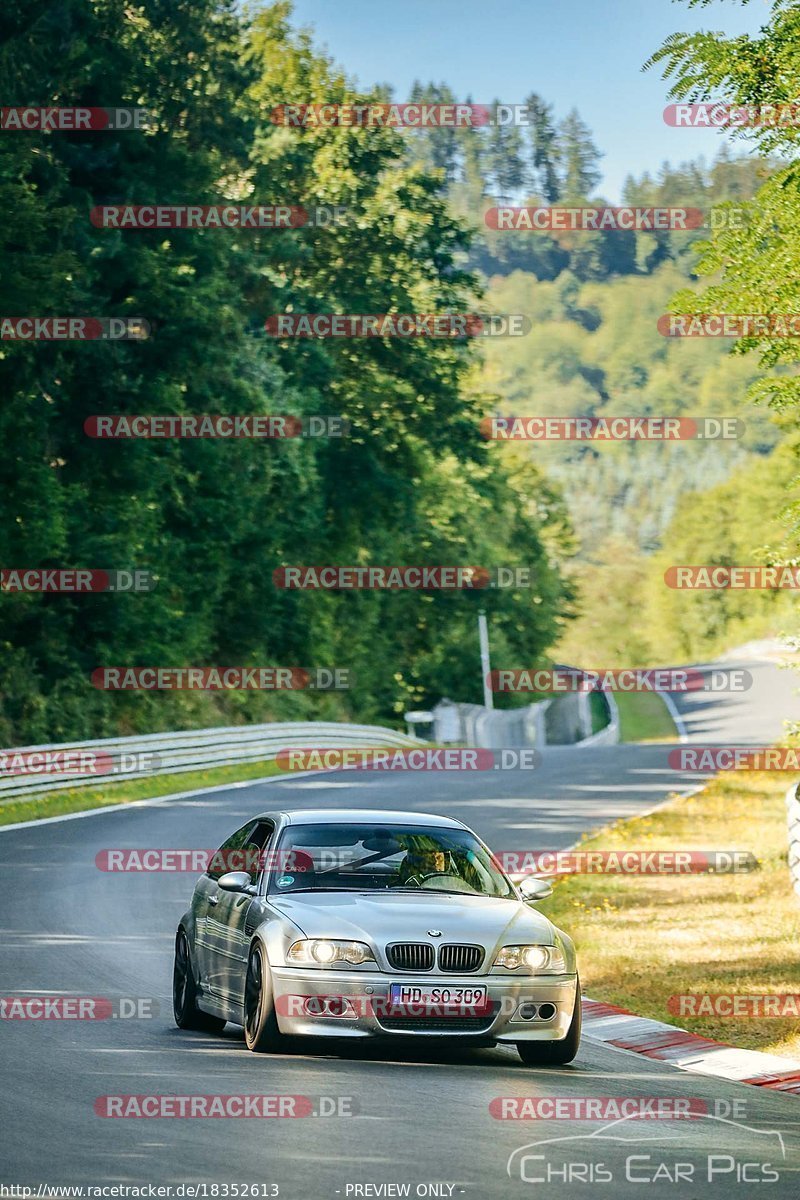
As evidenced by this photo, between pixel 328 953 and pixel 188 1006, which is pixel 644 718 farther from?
pixel 328 953

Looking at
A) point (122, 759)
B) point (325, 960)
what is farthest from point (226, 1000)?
point (122, 759)

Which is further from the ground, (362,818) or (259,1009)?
(362,818)

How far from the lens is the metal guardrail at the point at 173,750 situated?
28656mm

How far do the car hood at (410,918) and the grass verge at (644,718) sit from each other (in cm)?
7119

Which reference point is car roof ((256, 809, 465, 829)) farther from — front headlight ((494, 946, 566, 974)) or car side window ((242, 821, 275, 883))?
front headlight ((494, 946, 566, 974))

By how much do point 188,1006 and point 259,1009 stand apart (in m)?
1.36

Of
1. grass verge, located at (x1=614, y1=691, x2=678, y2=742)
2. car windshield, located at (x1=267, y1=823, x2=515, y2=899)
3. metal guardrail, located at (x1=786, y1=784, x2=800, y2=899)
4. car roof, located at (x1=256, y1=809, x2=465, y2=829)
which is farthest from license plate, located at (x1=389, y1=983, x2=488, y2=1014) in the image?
grass verge, located at (x1=614, y1=691, x2=678, y2=742)

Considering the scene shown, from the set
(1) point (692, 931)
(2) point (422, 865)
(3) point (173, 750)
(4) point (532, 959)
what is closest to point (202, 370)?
(3) point (173, 750)

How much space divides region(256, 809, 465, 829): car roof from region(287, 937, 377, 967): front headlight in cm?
131

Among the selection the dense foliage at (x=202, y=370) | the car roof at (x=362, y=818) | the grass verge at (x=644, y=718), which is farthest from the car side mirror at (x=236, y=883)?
the grass verge at (x=644, y=718)

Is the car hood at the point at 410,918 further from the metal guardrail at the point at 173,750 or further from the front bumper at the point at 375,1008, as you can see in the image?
the metal guardrail at the point at 173,750

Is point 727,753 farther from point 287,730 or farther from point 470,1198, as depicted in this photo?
Result: point 470,1198

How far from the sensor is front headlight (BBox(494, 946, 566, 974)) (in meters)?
9.45

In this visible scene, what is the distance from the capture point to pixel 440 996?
9258 mm
